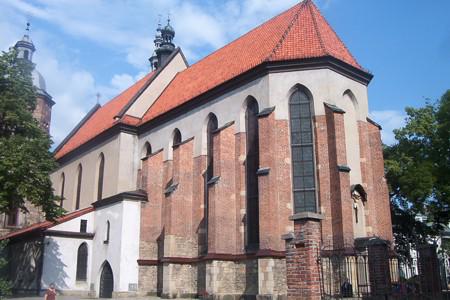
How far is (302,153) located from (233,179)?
3.18 m

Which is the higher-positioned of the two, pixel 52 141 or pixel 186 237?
pixel 52 141

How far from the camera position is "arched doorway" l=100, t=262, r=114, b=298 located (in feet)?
79.5

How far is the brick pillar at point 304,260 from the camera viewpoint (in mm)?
9984

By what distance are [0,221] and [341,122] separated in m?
27.7

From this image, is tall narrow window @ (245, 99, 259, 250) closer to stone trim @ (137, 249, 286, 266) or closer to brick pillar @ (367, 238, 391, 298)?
stone trim @ (137, 249, 286, 266)

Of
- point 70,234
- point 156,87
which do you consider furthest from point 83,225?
point 156,87

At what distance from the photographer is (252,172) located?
20781mm

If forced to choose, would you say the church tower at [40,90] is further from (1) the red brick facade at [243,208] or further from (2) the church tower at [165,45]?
(1) the red brick facade at [243,208]

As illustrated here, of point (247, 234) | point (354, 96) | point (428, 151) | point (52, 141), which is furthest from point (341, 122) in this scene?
point (52, 141)

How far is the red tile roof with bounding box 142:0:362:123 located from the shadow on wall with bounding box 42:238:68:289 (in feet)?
28.0

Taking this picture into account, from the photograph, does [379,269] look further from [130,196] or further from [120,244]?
[130,196]

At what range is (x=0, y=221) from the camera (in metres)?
36.1

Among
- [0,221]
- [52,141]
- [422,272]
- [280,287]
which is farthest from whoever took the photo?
[0,221]

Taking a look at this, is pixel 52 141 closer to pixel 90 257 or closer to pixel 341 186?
pixel 90 257
